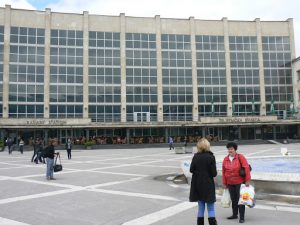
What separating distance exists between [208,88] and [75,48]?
72.7ft

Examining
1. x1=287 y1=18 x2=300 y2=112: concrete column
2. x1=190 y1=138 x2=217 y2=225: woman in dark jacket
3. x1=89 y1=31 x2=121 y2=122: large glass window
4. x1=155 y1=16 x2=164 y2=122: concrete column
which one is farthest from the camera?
x1=287 y1=18 x2=300 y2=112: concrete column

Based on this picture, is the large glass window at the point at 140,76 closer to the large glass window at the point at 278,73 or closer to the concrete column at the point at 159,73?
the concrete column at the point at 159,73

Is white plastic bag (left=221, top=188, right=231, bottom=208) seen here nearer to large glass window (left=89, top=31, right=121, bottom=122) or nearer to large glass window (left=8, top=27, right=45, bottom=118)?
large glass window (left=89, top=31, right=121, bottom=122)

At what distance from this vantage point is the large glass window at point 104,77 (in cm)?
4850

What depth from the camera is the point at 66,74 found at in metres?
48.1

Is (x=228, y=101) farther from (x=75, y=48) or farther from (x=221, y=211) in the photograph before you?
(x=221, y=211)

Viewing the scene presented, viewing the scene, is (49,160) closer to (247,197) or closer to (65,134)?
(247,197)

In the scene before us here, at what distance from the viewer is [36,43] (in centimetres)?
4759

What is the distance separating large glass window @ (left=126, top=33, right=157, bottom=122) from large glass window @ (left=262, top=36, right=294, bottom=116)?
19.3 meters

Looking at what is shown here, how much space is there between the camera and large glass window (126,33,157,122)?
49625 mm

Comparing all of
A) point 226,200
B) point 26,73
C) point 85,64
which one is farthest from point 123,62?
point 226,200

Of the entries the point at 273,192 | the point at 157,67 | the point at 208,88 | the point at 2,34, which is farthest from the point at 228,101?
the point at 273,192

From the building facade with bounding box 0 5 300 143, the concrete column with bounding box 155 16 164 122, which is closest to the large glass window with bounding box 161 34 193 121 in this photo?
the building facade with bounding box 0 5 300 143

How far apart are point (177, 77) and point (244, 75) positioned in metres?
11.5
